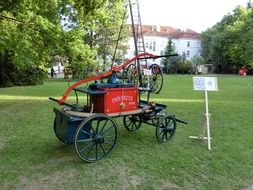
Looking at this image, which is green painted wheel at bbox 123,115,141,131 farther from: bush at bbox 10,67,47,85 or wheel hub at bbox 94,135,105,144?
bush at bbox 10,67,47,85

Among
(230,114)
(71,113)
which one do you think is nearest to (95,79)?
(71,113)

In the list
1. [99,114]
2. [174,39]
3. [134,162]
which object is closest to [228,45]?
[174,39]

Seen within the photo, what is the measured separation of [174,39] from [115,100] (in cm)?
7240

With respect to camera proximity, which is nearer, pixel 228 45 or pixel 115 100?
pixel 115 100

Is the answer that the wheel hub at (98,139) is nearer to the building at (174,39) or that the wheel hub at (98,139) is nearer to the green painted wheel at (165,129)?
the green painted wheel at (165,129)

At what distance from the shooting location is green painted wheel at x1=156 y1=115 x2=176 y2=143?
6887 mm

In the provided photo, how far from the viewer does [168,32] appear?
3046 inches

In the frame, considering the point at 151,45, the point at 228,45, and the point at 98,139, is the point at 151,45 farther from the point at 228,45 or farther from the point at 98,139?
the point at 98,139

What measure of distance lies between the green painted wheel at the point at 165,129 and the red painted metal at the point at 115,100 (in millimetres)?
822

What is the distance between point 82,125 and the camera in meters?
5.39

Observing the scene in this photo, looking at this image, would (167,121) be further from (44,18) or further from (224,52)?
(224,52)

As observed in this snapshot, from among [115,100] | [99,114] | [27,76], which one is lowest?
[99,114]

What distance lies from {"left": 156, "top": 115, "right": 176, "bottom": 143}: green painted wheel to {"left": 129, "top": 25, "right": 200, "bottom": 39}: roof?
64.6 m

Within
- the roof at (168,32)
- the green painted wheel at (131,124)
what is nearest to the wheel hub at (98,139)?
the green painted wheel at (131,124)
